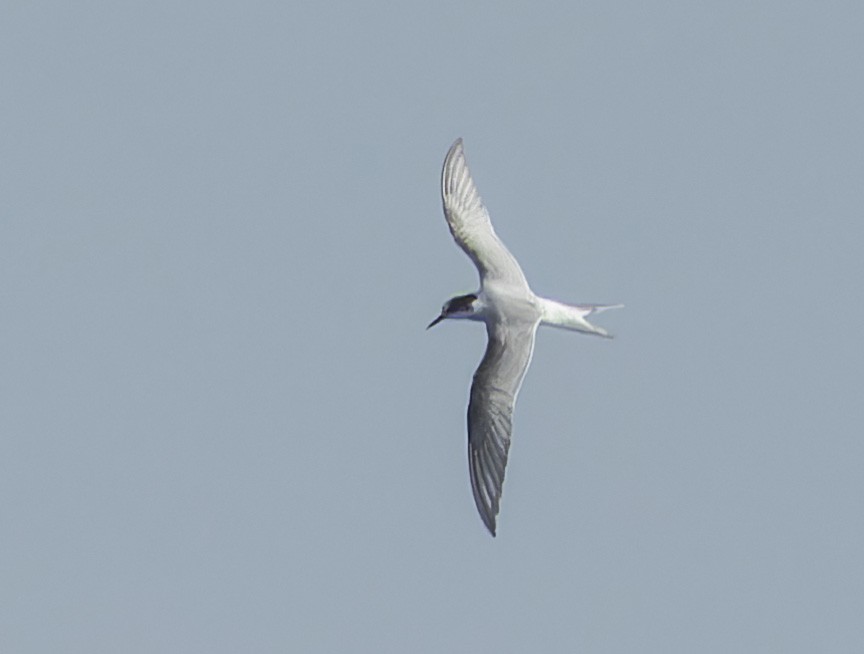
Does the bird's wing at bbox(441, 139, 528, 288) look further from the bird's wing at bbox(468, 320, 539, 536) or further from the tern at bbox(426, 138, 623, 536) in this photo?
the bird's wing at bbox(468, 320, 539, 536)

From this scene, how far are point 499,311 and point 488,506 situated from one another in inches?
141

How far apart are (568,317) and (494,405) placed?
251 centimetres

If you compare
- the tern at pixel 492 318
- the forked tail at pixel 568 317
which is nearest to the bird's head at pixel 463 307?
the tern at pixel 492 318

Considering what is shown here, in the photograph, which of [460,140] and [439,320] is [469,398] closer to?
[439,320]

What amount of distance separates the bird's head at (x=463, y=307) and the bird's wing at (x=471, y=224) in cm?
80

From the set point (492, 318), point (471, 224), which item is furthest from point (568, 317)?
point (471, 224)

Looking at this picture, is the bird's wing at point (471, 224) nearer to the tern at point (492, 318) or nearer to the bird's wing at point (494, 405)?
the tern at point (492, 318)

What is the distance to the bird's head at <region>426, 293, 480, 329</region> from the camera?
3603 cm

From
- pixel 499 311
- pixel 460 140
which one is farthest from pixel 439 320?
pixel 460 140

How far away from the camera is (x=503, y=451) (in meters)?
34.5

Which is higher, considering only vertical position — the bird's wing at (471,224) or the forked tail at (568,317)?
the bird's wing at (471,224)

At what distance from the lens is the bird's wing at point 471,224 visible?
37.0 meters

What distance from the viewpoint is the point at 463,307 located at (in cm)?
3603

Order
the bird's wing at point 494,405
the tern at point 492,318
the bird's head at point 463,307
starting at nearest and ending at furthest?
the bird's wing at point 494,405, the tern at point 492,318, the bird's head at point 463,307
